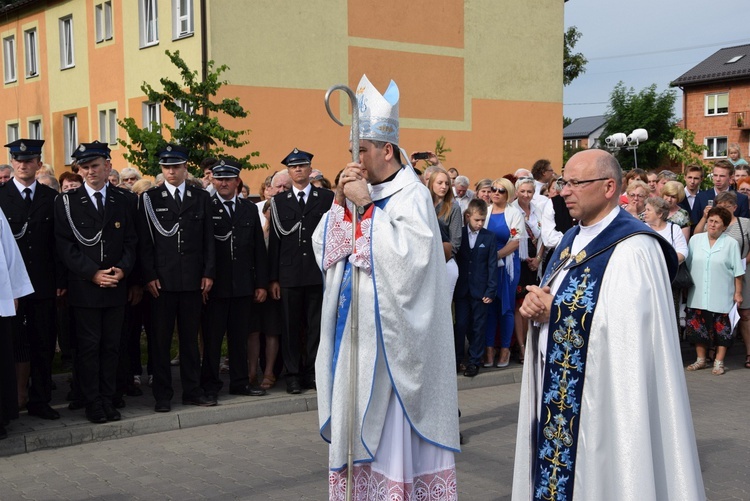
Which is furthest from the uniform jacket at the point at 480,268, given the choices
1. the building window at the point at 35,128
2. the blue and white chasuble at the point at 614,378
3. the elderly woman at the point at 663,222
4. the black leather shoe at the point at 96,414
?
the building window at the point at 35,128

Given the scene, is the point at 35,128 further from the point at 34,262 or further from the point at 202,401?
the point at 202,401

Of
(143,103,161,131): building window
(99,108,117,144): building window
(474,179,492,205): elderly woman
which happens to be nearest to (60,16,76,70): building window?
(99,108,117,144): building window

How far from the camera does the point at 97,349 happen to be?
805 centimetres

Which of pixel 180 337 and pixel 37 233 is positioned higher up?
pixel 37 233

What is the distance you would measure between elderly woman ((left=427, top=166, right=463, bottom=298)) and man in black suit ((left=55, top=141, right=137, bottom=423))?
3.35 meters

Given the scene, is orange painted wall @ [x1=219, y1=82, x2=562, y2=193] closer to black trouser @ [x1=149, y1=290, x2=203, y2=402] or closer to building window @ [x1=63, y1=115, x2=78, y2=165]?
building window @ [x1=63, y1=115, x2=78, y2=165]

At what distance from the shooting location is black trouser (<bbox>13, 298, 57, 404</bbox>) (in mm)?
8289

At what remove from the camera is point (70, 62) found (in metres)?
30.3

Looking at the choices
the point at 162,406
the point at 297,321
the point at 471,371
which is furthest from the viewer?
the point at 471,371

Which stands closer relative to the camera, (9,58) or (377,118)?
(377,118)

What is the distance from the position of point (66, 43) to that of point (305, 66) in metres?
9.82

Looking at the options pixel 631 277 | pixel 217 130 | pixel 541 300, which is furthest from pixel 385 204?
pixel 217 130

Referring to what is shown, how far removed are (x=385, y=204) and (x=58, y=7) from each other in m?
28.9

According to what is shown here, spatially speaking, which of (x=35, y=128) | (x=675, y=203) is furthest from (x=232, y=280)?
(x=35, y=128)
